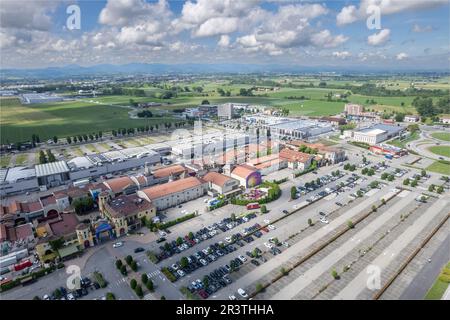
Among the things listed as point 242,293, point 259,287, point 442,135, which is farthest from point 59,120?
point 442,135

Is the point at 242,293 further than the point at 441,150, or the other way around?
the point at 441,150

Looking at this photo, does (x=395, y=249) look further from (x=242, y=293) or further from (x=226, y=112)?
(x=226, y=112)

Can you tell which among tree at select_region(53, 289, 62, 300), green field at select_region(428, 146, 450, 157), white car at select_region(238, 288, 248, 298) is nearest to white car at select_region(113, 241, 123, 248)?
tree at select_region(53, 289, 62, 300)

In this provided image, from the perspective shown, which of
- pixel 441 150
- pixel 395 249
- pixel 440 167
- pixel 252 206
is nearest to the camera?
pixel 395 249

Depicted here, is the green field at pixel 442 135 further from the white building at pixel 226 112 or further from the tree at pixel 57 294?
the tree at pixel 57 294

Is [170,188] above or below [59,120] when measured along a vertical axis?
below

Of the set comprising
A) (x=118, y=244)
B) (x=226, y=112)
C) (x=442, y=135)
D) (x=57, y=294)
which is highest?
(x=226, y=112)

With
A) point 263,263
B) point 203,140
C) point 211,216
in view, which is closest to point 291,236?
point 263,263

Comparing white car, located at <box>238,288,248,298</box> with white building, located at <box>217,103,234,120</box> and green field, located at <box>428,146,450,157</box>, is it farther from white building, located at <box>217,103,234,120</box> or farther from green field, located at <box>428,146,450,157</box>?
white building, located at <box>217,103,234,120</box>

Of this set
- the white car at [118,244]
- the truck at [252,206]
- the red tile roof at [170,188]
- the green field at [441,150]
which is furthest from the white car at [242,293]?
the green field at [441,150]
